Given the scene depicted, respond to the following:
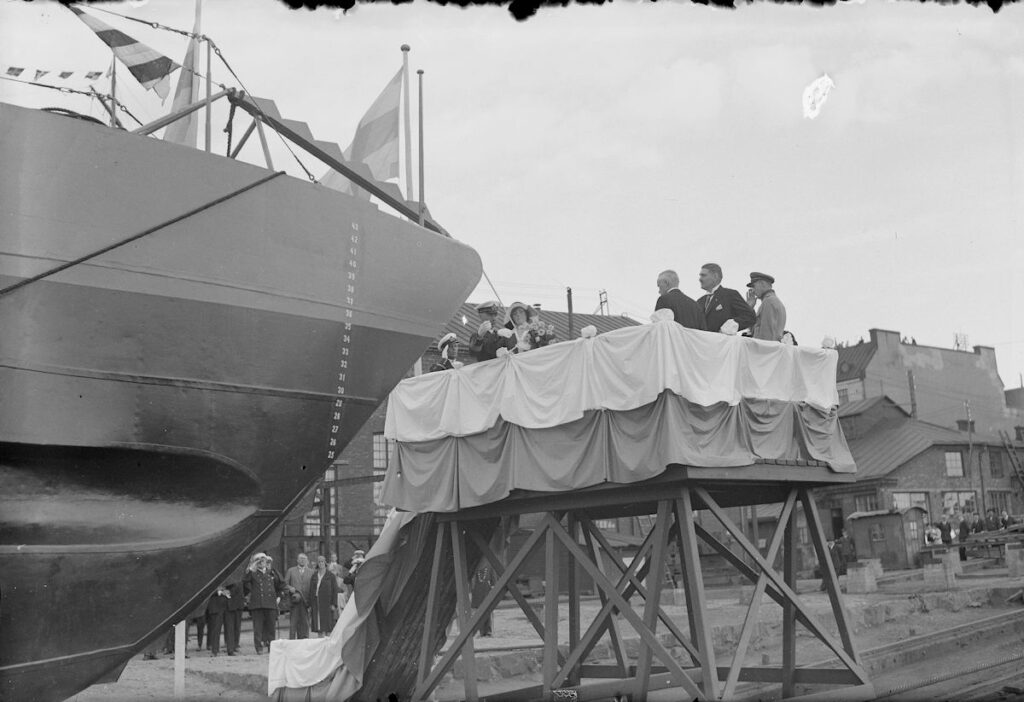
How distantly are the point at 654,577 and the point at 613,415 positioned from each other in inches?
51.5

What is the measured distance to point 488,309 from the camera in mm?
10234

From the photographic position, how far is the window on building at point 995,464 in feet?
148

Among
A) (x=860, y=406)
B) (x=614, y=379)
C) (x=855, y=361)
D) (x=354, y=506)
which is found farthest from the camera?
(x=855, y=361)

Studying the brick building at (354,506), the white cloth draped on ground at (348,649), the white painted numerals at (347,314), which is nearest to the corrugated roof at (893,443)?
the brick building at (354,506)

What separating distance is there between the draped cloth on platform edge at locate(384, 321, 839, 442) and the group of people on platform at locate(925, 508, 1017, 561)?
24806mm

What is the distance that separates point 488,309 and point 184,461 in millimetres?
3491

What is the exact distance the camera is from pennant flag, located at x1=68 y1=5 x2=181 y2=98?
28.1 feet

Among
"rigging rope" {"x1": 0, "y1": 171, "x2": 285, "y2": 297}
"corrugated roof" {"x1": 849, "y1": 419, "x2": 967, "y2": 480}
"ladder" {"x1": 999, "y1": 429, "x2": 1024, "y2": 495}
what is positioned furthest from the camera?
"ladder" {"x1": 999, "y1": 429, "x2": 1024, "y2": 495}

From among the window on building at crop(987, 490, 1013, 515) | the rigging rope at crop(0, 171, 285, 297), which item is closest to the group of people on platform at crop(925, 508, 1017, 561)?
the window on building at crop(987, 490, 1013, 515)

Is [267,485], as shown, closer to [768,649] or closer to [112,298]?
[112,298]

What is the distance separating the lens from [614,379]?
312 inches

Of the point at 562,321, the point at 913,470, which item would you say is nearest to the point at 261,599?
the point at 562,321

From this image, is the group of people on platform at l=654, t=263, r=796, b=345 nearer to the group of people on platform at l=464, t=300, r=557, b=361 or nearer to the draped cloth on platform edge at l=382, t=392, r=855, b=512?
the draped cloth on platform edge at l=382, t=392, r=855, b=512

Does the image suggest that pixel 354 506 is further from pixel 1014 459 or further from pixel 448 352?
pixel 1014 459
